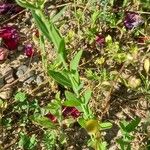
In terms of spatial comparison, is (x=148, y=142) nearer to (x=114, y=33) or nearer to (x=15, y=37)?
(x=114, y=33)

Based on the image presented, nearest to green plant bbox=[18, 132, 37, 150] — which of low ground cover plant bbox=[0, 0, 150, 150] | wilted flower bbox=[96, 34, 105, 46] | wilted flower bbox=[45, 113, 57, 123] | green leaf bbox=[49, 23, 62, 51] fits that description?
low ground cover plant bbox=[0, 0, 150, 150]

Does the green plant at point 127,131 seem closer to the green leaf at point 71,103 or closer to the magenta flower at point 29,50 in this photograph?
the green leaf at point 71,103

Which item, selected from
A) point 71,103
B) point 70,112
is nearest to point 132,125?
point 71,103

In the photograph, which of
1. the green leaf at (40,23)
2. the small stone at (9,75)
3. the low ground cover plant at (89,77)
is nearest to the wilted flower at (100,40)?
the low ground cover plant at (89,77)

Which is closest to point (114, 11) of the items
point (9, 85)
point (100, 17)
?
point (100, 17)

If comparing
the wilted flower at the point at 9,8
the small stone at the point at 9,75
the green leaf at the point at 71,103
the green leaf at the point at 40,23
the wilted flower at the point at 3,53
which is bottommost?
the small stone at the point at 9,75

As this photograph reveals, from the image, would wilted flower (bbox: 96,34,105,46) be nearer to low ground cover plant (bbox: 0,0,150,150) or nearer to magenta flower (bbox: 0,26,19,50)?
low ground cover plant (bbox: 0,0,150,150)

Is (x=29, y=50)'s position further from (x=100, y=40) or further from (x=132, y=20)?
(x=132, y=20)
